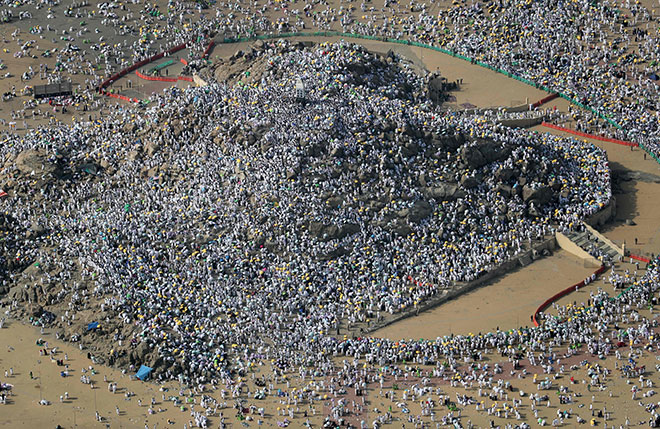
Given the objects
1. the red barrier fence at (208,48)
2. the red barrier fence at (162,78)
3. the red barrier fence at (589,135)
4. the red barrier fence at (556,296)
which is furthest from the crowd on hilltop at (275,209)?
the red barrier fence at (208,48)

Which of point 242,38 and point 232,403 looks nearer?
point 232,403

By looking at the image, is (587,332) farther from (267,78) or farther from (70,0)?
(70,0)

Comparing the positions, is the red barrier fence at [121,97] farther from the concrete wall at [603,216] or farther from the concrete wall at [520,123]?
the concrete wall at [603,216]

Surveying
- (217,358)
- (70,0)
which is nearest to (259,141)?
(217,358)

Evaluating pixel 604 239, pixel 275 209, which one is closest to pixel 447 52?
pixel 604 239

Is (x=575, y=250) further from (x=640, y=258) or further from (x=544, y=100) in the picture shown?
(x=544, y=100)
